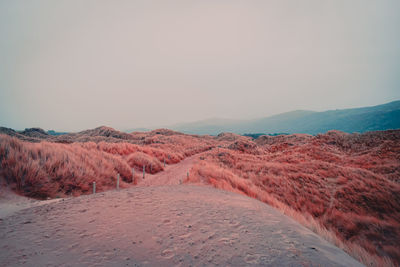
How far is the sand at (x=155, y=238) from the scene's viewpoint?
2.24 meters

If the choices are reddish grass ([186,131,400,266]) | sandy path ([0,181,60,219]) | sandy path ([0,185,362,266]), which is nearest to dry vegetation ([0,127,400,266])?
reddish grass ([186,131,400,266])

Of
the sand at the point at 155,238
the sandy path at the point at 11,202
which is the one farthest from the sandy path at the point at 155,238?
the sandy path at the point at 11,202

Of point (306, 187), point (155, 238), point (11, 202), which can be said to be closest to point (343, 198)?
point (306, 187)

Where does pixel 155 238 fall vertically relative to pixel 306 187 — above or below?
above

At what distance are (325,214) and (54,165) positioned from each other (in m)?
10.9

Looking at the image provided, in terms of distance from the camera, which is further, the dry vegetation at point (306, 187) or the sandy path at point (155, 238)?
the dry vegetation at point (306, 187)

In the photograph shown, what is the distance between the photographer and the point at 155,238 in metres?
2.83

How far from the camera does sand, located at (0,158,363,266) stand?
7.34 ft

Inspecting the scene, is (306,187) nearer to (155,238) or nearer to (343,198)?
(343,198)

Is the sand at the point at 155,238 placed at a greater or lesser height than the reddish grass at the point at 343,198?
greater

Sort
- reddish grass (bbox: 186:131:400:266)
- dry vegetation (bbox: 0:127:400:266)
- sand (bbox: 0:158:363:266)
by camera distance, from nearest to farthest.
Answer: sand (bbox: 0:158:363:266) → reddish grass (bbox: 186:131:400:266) → dry vegetation (bbox: 0:127:400:266)

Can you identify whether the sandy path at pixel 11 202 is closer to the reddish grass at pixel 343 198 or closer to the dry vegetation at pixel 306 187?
the dry vegetation at pixel 306 187

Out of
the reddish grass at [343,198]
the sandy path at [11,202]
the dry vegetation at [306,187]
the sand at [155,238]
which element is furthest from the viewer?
the sandy path at [11,202]

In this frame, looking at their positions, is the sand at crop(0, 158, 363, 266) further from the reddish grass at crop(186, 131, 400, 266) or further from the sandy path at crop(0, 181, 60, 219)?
the reddish grass at crop(186, 131, 400, 266)
